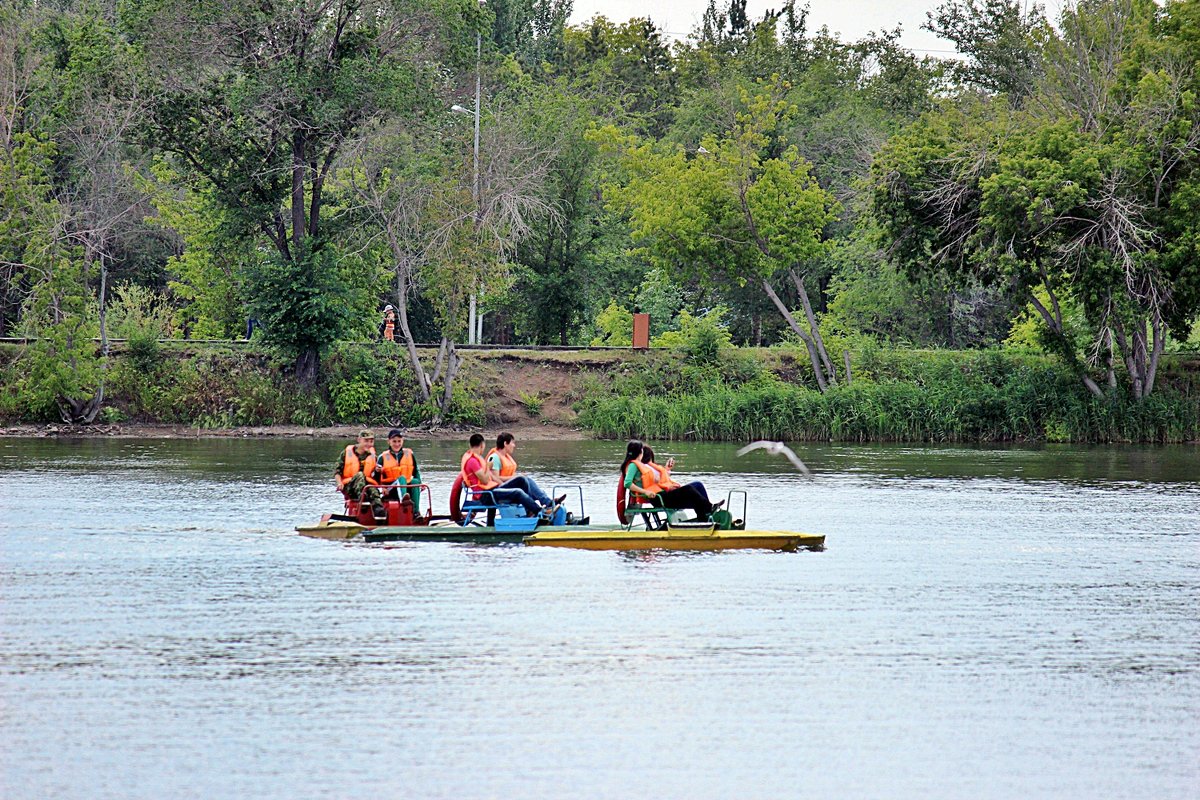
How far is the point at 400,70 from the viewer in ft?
149

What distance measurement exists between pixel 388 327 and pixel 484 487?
3046 cm

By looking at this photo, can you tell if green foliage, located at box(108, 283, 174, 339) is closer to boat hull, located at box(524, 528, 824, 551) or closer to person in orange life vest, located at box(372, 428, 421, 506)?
person in orange life vest, located at box(372, 428, 421, 506)

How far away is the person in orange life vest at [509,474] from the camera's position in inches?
872

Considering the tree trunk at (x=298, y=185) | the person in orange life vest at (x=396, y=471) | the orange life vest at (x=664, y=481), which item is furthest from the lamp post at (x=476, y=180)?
the orange life vest at (x=664, y=481)

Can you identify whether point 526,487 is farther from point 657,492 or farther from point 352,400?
point 352,400

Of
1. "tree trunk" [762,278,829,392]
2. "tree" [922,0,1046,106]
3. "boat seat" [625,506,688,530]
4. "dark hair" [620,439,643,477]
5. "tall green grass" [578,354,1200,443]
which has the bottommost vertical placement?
"boat seat" [625,506,688,530]

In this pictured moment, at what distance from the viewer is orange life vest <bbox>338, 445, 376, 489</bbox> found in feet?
74.1

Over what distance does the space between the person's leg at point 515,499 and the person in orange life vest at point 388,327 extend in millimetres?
29270

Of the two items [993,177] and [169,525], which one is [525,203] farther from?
[169,525]

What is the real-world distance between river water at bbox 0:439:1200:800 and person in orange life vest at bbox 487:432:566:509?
0.94 m

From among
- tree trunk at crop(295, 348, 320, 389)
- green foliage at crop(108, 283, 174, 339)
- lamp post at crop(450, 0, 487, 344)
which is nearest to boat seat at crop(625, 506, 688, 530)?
lamp post at crop(450, 0, 487, 344)

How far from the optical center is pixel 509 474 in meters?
22.8

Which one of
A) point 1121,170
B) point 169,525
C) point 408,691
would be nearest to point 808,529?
point 169,525

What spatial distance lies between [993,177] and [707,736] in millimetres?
32132
